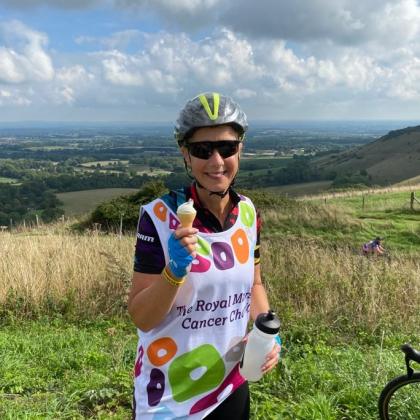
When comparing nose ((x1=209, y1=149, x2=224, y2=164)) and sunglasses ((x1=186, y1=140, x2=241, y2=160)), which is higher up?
sunglasses ((x1=186, y1=140, x2=241, y2=160))

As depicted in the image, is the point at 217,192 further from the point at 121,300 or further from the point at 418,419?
the point at 121,300

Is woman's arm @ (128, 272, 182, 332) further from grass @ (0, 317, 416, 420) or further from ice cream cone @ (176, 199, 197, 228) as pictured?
grass @ (0, 317, 416, 420)

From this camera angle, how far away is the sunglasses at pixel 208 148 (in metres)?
1.88

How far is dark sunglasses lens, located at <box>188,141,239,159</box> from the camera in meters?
1.88

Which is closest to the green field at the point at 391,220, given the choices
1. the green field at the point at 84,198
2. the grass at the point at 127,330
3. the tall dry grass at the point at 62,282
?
the grass at the point at 127,330

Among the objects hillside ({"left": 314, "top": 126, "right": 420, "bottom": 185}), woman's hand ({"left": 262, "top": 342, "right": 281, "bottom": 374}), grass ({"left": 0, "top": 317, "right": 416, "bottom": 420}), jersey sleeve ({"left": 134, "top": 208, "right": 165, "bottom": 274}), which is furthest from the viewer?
hillside ({"left": 314, "top": 126, "right": 420, "bottom": 185})

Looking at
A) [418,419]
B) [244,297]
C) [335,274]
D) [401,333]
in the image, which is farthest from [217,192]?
[335,274]

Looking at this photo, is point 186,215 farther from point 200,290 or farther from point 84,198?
point 84,198

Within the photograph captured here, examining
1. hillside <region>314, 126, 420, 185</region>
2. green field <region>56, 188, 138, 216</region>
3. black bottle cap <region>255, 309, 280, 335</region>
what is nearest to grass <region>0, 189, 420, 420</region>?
black bottle cap <region>255, 309, 280, 335</region>

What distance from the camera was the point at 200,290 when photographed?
174 cm

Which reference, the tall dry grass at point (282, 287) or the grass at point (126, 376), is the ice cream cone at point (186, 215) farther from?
the tall dry grass at point (282, 287)

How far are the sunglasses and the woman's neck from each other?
158 millimetres

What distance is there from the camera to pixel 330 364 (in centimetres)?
430

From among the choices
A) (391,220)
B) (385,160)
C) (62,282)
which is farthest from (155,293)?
(385,160)
